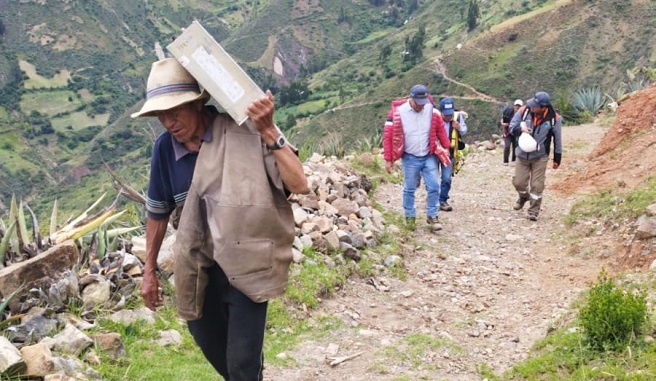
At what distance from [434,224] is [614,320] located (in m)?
4.23

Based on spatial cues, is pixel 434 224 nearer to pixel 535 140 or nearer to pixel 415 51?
pixel 535 140

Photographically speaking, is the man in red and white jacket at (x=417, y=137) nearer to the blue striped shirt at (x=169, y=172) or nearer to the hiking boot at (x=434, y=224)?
the hiking boot at (x=434, y=224)

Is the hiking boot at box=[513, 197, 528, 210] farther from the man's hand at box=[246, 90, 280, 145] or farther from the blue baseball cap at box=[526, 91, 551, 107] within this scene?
the man's hand at box=[246, 90, 280, 145]

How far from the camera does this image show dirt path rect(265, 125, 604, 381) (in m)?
4.32

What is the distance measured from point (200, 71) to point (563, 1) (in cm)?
6580

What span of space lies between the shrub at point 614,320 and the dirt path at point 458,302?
794 mm

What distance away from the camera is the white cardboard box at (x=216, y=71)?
2285mm

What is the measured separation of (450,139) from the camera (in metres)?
8.98

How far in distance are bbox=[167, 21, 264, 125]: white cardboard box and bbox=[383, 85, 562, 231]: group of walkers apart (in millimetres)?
4843

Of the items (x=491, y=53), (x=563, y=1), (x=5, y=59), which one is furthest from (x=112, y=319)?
(x=5, y=59)

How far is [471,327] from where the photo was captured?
4.98 metres

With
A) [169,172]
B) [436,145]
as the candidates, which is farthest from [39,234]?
[436,145]

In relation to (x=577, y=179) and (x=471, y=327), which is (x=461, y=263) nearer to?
(x=471, y=327)

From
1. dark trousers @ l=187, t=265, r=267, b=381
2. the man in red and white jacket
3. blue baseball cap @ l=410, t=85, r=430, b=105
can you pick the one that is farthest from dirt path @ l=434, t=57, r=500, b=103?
dark trousers @ l=187, t=265, r=267, b=381
